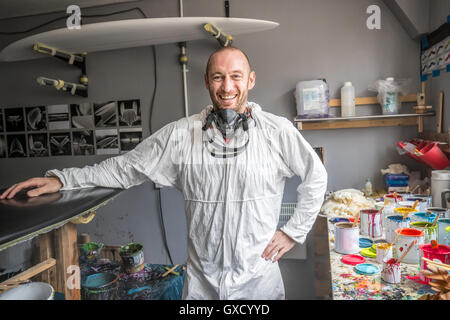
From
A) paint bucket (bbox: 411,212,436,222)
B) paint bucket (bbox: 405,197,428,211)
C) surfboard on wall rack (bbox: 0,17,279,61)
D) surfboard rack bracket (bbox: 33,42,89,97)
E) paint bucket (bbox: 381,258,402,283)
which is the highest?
surfboard on wall rack (bbox: 0,17,279,61)

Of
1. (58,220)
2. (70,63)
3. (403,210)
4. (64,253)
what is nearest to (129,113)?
(70,63)

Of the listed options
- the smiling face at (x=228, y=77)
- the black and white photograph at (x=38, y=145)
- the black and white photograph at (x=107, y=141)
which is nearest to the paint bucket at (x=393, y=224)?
the smiling face at (x=228, y=77)

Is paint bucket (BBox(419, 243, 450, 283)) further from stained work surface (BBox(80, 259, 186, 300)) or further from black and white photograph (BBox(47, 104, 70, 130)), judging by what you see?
black and white photograph (BBox(47, 104, 70, 130))

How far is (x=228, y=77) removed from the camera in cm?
109

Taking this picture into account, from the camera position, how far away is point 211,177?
111 cm

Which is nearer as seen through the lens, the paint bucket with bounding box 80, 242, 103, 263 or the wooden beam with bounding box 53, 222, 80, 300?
the wooden beam with bounding box 53, 222, 80, 300

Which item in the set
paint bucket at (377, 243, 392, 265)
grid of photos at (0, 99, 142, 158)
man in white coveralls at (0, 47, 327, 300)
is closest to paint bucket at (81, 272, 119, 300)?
man in white coveralls at (0, 47, 327, 300)

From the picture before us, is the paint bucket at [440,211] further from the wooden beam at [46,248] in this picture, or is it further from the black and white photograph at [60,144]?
the black and white photograph at [60,144]

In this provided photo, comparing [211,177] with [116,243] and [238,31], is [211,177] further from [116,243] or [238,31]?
[116,243]

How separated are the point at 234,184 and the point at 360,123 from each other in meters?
1.38

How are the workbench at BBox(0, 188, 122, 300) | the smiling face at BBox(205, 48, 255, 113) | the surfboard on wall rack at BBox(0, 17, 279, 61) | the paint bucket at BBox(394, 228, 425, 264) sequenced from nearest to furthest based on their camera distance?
1. the workbench at BBox(0, 188, 122, 300)
2. the paint bucket at BBox(394, 228, 425, 264)
3. the smiling face at BBox(205, 48, 255, 113)
4. the surfboard on wall rack at BBox(0, 17, 279, 61)

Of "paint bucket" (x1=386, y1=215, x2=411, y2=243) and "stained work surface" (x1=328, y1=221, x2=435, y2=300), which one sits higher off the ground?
"paint bucket" (x1=386, y1=215, x2=411, y2=243)

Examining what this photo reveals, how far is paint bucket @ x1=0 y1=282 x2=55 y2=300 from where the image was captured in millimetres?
613
